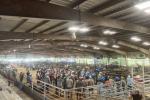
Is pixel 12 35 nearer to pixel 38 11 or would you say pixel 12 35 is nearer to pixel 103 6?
pixel 38 11

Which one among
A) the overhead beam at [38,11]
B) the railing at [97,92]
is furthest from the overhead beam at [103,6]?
the railing at [97,92]

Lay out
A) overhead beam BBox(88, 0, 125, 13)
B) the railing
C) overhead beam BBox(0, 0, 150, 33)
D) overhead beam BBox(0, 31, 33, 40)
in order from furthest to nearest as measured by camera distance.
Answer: overhead beam BBox(0, 31, 33, 40) < the railing < overhead beam BBox(88, 0, 125, 13) < overhead beam BBox(0, 0, 150, 33)

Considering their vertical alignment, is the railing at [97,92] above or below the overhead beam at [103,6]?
below

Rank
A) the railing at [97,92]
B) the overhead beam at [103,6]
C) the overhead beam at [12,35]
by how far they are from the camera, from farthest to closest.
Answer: the overhead beam at [12,35] < the railing at [97,92] < the overhead beam at [103,6]

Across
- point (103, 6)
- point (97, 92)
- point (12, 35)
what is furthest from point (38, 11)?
point (97, 92)

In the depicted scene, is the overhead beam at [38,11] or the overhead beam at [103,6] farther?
the overhead beam at [103,6]

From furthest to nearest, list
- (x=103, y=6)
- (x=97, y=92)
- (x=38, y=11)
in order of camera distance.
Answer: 1. (x=97, y=92)
2. (x=103, y=6)
3. (x=38, y=11)

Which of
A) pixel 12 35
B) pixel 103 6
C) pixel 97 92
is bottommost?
pixel 97 92

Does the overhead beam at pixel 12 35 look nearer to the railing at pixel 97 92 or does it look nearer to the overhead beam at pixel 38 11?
the railing at pixel 97 92

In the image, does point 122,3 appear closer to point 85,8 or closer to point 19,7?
point 85,8

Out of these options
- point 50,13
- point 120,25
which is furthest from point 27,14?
point 120,25

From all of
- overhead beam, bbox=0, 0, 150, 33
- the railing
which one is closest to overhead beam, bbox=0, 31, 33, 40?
the railing

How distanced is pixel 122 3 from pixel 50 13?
2156 millimetres

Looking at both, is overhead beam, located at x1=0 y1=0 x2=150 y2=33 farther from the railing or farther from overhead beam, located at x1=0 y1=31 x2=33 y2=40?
overhead beam, located at x1=0 y1=31 x2=33 y2=40
